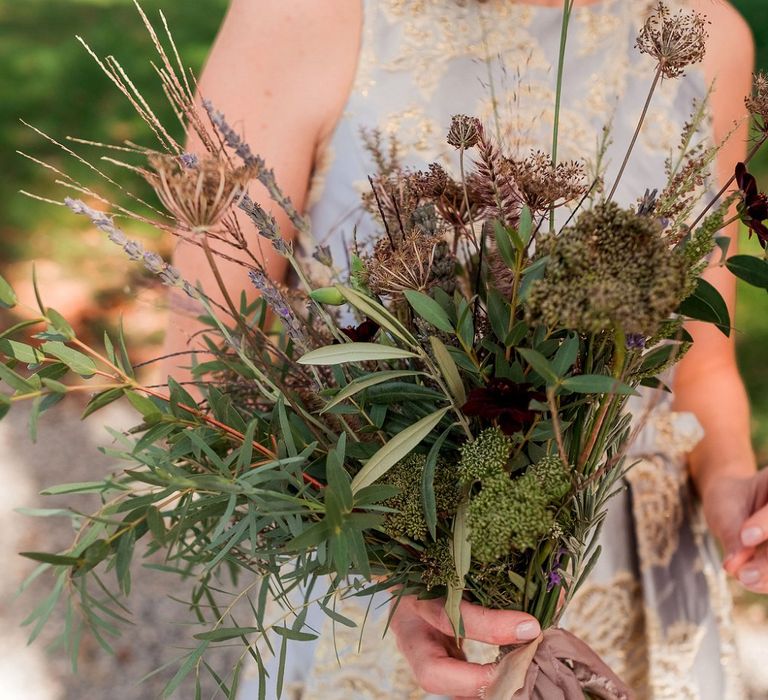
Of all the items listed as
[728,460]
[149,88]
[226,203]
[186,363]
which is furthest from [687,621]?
[149,88]

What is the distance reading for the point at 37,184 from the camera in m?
3.40

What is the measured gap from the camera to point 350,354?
0.49 m

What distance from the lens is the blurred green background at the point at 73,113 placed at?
10.2ft

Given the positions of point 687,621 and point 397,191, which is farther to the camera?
point 687,621

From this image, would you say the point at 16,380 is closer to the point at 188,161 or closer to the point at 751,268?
Answer: the point at 188,161

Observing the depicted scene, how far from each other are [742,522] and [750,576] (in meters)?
0.10

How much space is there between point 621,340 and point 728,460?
890mm

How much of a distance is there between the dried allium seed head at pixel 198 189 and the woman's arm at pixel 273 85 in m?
0.62

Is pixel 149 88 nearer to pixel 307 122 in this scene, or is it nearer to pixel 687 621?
pixel 307 122

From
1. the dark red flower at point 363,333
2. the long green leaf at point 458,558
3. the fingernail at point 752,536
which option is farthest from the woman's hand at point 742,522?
the dark red flower at point 363,333

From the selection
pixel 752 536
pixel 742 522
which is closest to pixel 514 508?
pixel 752 536

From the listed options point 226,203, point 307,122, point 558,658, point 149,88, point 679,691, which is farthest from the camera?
point 149,88

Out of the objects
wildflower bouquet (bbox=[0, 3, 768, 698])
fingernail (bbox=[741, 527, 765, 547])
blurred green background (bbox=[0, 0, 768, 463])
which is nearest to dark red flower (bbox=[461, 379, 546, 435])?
wildflower bouquet (bbox=[0, 3, 768, 698])

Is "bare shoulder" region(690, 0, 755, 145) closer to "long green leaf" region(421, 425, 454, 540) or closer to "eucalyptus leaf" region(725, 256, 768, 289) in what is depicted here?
"eucalyptus leaf" region(725, 256, 768, 289)
